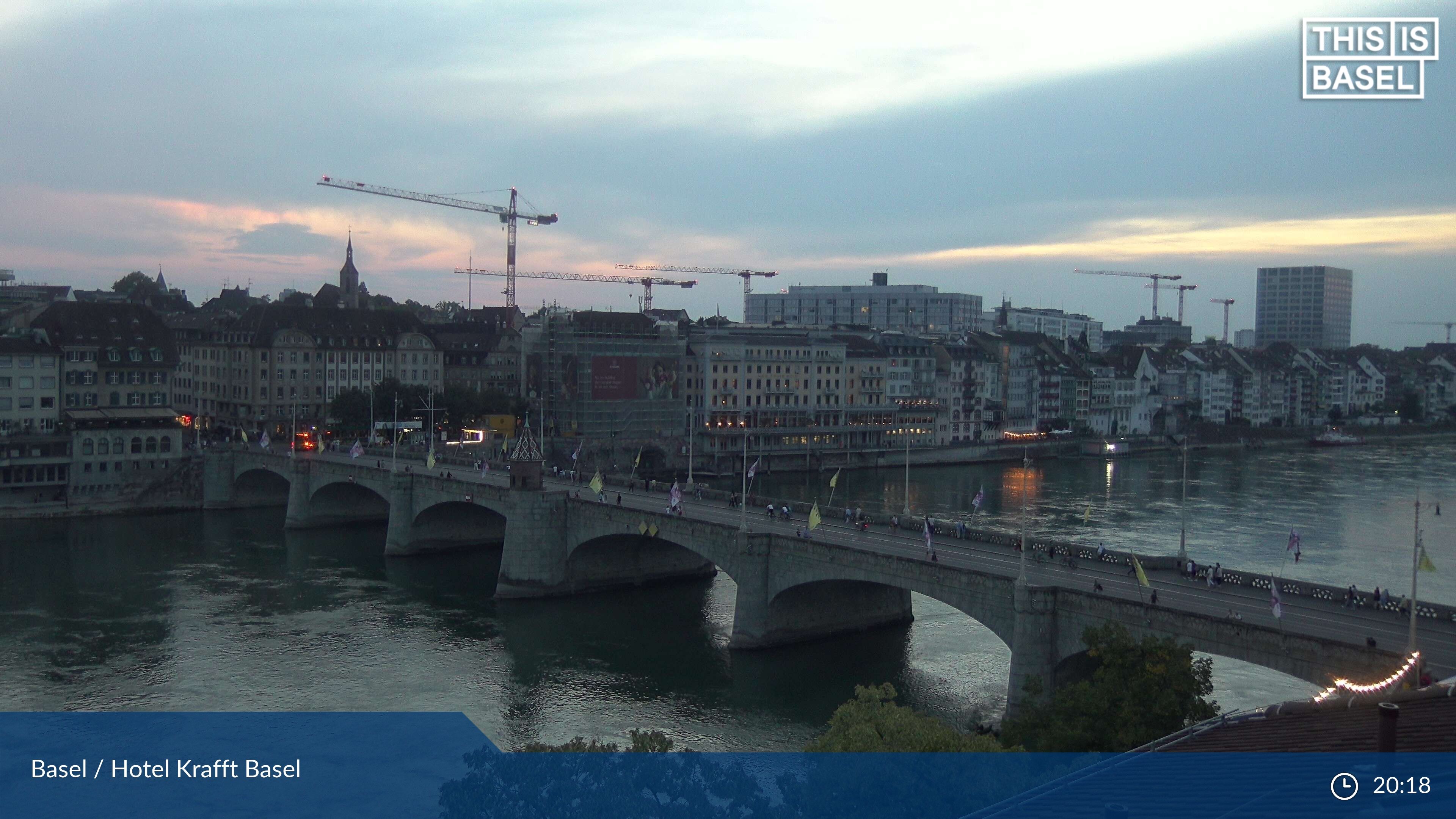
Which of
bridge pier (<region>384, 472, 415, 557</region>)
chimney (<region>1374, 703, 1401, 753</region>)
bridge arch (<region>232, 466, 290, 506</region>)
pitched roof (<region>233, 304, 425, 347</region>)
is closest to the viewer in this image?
chimney (<region>1374, 703, 1401, 753</region>)

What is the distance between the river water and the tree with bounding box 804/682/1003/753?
13.4m

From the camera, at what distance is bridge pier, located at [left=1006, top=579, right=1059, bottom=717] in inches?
1351

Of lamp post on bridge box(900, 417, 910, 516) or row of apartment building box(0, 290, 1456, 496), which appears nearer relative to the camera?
lamp post on bridge box(900, 417, 910, 516)

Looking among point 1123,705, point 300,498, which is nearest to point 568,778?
point 1123,705

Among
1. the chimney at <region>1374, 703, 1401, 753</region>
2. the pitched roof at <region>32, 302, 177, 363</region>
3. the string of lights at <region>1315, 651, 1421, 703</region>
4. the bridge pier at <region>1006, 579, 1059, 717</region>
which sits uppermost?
the pitched roof at <region>32, 302, 177, 363</region>

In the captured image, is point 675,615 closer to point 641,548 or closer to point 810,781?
point 641,548

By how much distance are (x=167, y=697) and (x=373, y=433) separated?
62550 mm

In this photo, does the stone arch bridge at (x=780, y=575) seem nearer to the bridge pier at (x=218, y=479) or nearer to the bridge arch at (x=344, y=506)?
the bridge arch at (x=344, y=506)

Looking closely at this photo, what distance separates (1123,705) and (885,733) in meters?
6.21

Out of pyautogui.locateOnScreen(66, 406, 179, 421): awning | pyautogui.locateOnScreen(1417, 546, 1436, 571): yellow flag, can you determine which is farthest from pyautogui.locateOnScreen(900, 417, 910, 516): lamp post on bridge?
pyautogui.locateOnScreen(66, 406, 179, 421): awning

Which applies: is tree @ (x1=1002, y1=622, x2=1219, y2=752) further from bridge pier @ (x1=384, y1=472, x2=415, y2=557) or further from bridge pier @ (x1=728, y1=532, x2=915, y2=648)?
bridge pier @ (x1=384, y1=472, x2=415, y2=557)

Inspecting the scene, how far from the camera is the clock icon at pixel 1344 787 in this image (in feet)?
37.6

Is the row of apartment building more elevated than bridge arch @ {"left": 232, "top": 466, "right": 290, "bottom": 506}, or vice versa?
the row of apartment building

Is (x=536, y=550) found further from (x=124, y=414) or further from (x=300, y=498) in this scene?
(x=124, y=414)
